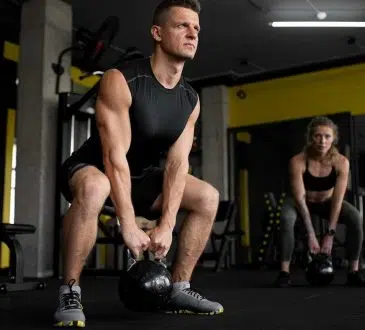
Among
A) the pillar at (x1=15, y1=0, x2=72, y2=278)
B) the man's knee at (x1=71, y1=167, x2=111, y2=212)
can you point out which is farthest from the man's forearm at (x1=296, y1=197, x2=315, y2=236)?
the pillar at (x1=15, y1=0, x2=72, y2=278)

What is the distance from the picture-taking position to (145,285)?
146cm

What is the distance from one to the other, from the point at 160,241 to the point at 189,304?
25 centimetres

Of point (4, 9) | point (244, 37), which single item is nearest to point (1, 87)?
point (4, 9)

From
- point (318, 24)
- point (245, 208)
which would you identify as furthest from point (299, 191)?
point (245, 208)

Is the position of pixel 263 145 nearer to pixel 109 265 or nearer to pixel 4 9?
pixel 109 265

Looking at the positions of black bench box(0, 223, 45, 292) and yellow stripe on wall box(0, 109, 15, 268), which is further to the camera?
yellow stripe on wall box(0, 109, 15, 268)

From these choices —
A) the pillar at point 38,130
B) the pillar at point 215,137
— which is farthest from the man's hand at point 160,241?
the pillar at point 215,137

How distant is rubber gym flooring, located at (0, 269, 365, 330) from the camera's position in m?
1.44

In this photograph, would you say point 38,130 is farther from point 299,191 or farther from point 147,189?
point 147,189

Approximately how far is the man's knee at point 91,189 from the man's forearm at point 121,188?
3 centimetres

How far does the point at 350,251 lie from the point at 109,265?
2971 millimetres

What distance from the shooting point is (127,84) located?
63.4 inches

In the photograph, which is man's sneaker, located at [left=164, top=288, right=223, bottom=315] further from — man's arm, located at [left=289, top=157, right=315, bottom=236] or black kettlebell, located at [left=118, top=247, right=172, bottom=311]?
man's arm, located at [left=289, top=157, right=315, bottom=236]

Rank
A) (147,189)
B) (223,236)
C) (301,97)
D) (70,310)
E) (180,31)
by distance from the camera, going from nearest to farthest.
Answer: (70,310)
(180,31)
(147,189)
(223,236)
(301,97)
